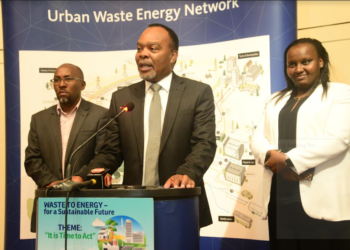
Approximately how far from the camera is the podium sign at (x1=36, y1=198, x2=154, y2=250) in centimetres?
192

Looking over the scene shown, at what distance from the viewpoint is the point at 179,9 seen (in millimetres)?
4191

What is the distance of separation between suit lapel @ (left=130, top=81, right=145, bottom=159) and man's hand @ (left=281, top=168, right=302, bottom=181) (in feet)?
3.73

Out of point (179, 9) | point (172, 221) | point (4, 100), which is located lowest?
point (172, 221)

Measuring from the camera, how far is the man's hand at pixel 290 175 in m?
3.20

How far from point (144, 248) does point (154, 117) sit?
1137mm

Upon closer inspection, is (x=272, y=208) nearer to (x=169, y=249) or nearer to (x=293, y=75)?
(x=293, y=75)

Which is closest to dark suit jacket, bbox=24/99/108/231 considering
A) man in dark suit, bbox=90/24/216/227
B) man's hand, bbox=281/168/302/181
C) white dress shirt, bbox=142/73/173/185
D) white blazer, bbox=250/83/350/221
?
man in dark suit, bbox=90/24/216/227

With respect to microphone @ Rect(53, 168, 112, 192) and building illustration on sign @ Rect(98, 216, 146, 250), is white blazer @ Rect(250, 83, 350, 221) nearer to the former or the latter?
microphone @ Rect(53, 168, 112, 192)

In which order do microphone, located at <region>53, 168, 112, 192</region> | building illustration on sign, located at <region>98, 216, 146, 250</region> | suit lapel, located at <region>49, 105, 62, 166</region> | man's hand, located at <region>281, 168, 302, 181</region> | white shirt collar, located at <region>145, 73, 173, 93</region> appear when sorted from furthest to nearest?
1. suit lapel, located at <region>49, 105, 62, 166</region>
2. man's hand, located at <region>281, 168, 302, 181</region>
3. white shirt collar, located at <region>145, 73, 173, 93</region>
4. microphone, located at <region>53, 168, 112, 192</region>
5. building illustration on sign, located at <region>98, 216, 146, 250</region>

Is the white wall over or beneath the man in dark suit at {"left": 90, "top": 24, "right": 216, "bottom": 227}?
over

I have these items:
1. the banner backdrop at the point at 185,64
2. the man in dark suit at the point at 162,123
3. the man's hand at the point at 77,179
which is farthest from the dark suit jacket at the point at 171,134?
the banner backdrop at the point at 185,64

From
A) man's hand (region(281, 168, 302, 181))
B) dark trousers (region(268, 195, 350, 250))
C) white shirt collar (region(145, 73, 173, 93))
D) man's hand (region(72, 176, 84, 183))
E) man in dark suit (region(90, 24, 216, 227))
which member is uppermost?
white shirt collar (region(145, 73, 173, 93))

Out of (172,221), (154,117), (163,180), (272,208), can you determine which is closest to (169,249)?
(172,221)

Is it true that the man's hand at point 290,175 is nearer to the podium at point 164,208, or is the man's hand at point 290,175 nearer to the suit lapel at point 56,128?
the podium at point 164,208
